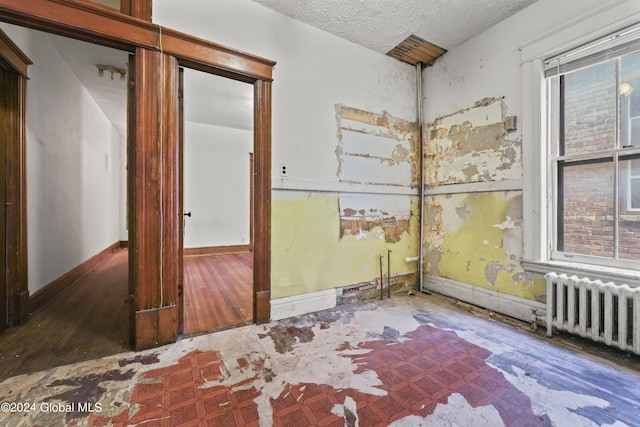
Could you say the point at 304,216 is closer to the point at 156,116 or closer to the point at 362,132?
the point at 362,132

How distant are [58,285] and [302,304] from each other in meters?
2.85

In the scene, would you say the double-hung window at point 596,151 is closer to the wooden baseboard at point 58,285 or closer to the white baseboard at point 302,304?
the white baseboard at point 302,304

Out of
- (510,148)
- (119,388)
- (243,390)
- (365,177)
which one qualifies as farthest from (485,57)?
(119,388)

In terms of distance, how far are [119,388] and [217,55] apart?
2398mm

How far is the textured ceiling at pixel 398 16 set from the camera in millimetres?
2443

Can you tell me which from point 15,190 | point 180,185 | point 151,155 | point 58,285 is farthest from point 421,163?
point 58,285

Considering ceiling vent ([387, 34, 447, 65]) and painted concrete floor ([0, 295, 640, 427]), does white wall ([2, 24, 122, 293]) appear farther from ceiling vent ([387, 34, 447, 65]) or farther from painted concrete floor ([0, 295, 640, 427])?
ceiling vent ([387, 34, 447, 65])

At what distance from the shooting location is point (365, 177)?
3107 mm

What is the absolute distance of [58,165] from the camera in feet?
10.5

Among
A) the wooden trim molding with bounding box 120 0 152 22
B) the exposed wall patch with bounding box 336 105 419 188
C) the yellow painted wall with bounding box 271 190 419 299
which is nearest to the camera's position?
the wooden trim molding with bounding box 120 0 152 22

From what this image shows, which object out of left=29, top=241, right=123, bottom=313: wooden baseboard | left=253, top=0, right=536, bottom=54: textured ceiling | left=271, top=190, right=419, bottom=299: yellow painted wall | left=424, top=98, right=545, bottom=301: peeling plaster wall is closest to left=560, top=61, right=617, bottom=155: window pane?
left=424, top=98, right=545, bottom=301: peeling plaster wall

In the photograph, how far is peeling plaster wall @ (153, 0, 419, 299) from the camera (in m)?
2.45

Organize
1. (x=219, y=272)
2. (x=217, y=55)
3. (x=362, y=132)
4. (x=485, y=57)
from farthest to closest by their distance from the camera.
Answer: (x=219, y=272) < (x=362, y=132) < (x=485, y=57) < (x=217, y=55)

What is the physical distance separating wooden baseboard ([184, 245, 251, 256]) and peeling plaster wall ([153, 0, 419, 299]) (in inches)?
159
